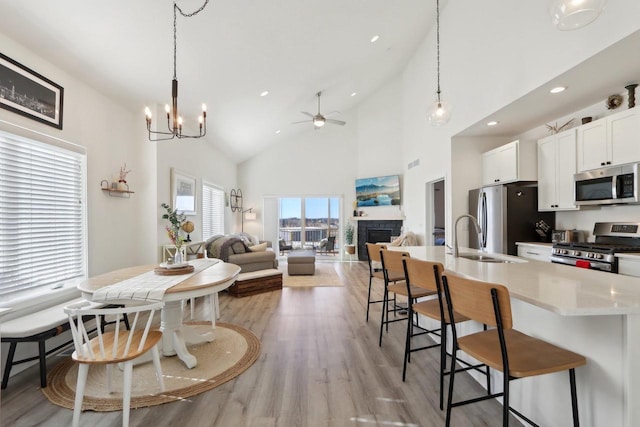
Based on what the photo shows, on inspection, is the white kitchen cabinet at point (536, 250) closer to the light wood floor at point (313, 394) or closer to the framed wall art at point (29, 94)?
the light wood floor at point (313, 394)

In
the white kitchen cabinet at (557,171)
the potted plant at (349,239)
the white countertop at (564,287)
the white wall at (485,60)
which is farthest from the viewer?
the potted plant at (349,239)

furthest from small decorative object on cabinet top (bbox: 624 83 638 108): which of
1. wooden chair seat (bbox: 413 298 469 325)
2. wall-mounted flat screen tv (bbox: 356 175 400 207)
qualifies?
wall-mounted flat screen tv (bbox: 356 175 400 207)

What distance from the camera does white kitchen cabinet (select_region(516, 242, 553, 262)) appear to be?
3.51m

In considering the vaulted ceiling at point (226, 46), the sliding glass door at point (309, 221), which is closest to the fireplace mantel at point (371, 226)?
the sliding glass door at point (309, 221)

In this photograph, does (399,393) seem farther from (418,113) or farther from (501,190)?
(418,113)

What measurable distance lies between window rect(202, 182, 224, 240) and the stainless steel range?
576 centimetres

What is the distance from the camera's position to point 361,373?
7.74 feet

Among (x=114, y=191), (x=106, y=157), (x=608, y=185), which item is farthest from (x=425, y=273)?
(x=106, y=157)

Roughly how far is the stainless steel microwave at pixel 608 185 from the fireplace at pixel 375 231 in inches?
185

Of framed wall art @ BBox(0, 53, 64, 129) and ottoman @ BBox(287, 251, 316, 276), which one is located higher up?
framed wall art @ BBox(0, 53, 64, 129)

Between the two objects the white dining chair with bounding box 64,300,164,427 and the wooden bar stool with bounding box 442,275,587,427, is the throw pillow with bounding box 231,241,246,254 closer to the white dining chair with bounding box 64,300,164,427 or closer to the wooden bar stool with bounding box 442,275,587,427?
the white dining chair with bounding box 64,300,164,427

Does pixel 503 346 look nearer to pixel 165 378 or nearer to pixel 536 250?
pixel 165 378

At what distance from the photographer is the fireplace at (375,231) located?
792 centimetres

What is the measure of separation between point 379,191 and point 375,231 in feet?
3.68
